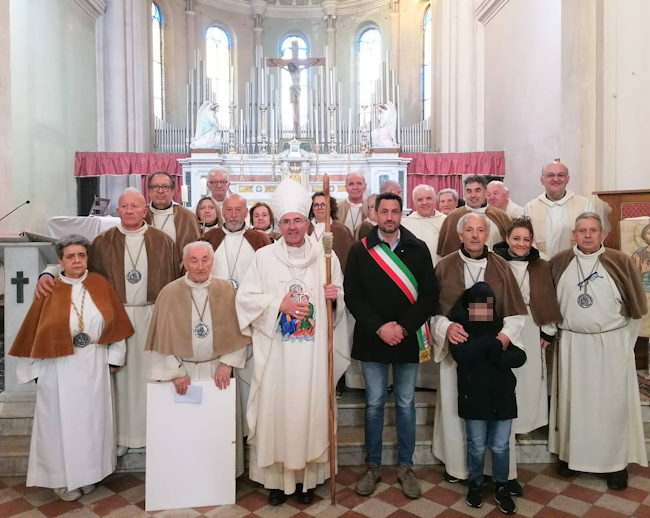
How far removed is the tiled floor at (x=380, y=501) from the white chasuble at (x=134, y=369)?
1.02 ft

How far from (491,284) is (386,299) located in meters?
0.62

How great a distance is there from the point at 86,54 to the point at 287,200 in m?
9.72

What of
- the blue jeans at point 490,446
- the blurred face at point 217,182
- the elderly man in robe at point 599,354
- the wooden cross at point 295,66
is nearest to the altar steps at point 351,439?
the elderly man in robe at point 599,354

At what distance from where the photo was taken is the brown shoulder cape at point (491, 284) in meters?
3.18

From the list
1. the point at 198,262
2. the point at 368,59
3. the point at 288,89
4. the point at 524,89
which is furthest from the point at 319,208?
the point at 368,59

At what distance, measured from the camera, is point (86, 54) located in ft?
35.8

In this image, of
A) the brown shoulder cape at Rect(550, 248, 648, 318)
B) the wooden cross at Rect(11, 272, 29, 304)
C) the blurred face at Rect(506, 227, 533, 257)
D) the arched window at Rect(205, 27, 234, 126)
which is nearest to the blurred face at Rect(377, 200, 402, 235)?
the blurred face at Rect(506, 227, 533, 257)

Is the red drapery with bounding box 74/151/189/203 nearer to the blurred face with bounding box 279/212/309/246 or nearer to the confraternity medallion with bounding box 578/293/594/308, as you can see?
the blurred face with bounding box 279/212/309/246

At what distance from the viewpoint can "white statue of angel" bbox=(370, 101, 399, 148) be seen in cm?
1103

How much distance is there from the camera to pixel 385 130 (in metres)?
11.1

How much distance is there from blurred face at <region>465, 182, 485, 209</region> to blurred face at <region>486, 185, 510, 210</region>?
1.27 ft

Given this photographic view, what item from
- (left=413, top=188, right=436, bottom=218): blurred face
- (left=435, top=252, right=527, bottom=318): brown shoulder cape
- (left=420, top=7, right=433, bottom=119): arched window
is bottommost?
(left=435, top=252, right=527, bottom=318): brown shoulder cape

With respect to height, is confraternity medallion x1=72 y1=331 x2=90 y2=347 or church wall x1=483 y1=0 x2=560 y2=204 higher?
church wall x1=483 y1=0 x2=560 y2=204

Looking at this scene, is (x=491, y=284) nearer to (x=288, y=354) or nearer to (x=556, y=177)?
(x=288, y=354)
